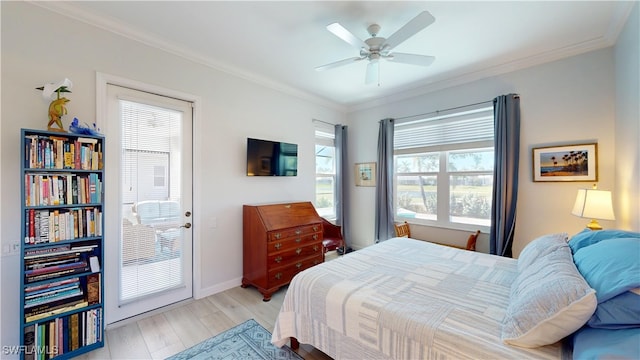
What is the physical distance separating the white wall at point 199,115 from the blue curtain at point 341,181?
351 millimetres

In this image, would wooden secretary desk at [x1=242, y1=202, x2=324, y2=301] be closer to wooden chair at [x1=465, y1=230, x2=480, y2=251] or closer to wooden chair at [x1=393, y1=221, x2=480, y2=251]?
wooden chair at [x1=393, y1=221, x2=480, y2=251]

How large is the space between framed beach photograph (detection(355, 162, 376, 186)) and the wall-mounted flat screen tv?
1.36 metres

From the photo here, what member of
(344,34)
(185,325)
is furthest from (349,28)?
(185,325)

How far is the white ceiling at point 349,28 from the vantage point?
6.78 ft

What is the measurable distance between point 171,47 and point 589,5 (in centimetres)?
387

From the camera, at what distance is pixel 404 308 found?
1414mm

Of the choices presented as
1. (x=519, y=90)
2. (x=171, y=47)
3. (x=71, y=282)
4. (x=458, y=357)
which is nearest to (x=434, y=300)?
(x=458, y=357)

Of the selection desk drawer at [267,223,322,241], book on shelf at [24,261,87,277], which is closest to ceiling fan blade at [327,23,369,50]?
desk drawer at [267,223,322,241]

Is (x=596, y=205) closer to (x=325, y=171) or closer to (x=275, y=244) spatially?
(x=275, y=244)

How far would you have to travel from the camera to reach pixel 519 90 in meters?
3.02

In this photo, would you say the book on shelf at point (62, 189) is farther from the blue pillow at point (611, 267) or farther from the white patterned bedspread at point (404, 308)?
the blue pillow at point (611, 267)

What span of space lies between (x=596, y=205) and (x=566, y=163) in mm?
695

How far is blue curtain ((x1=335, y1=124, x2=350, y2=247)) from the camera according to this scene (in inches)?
182

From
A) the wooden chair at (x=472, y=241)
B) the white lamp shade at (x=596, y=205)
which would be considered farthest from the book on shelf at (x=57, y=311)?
the white lamp shade at (x=596, y=205)
